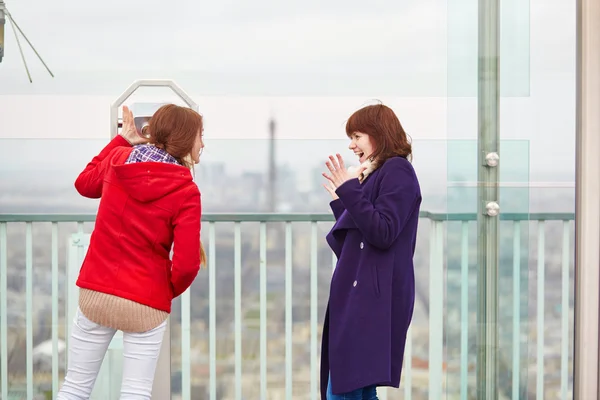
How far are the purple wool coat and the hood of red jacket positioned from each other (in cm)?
47

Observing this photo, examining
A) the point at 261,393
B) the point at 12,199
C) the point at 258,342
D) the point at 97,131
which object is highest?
the point at 97,131

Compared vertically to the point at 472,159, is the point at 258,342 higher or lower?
lower

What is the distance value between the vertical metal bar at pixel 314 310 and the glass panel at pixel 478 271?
682 mm

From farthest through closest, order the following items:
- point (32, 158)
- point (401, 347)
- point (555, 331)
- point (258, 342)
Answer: point (258, 342), point (32, 158), point (555, 331), point (401, 347)

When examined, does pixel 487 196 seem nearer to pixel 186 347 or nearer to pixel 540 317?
pixel 540 317

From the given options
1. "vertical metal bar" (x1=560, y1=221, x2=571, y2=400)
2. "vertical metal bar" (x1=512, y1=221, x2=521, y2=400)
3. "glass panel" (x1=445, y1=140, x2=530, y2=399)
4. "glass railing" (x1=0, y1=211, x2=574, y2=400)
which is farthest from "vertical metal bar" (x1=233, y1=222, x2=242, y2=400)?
"vertical metal bar" (x1=560, y1=221, x2=571, y2=400)

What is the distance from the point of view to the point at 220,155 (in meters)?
2.93

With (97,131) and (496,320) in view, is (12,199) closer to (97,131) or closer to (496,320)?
(97,131)

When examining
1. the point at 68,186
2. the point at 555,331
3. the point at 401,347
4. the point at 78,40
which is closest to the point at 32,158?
the point at 68,186

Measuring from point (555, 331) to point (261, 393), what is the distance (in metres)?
1.21

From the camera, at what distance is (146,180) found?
6.68 ft

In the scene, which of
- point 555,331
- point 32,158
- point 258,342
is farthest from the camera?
point 258,342

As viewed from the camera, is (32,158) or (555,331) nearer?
(555,331)

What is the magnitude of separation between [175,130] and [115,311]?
52 centimetres
